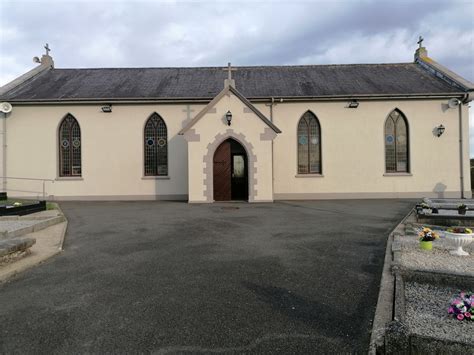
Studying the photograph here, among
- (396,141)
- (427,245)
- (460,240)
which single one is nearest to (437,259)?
(427,245)

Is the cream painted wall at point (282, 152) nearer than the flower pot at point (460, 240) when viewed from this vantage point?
No

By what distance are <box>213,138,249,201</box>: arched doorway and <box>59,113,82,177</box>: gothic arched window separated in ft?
28.9

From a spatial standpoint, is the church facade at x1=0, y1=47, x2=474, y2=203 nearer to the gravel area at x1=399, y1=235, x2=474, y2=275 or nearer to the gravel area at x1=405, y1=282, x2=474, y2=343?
the gravel area at x1=399, y1=235, x2=474, y2=275

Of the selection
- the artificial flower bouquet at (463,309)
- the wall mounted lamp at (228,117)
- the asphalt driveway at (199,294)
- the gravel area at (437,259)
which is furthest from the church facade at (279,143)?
the artificial flower bouquet at (463,309)

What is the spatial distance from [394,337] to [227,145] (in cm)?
1319

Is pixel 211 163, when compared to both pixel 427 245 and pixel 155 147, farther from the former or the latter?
pixel 427 245

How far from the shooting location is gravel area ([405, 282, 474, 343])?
284 centimetres

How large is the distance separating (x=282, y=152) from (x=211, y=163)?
4790mm

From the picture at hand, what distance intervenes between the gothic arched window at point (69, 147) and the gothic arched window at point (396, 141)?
18.8 meters

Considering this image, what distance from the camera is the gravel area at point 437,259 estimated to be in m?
4.78

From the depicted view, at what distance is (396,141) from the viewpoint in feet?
56.2

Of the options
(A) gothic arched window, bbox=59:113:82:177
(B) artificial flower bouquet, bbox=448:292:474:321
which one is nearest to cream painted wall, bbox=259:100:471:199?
(A) gothic arched window, bbox=59:113:82:177

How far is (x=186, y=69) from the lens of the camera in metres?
21.2

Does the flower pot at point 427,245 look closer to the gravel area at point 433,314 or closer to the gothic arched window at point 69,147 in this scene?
the gravel area at point 433,314
